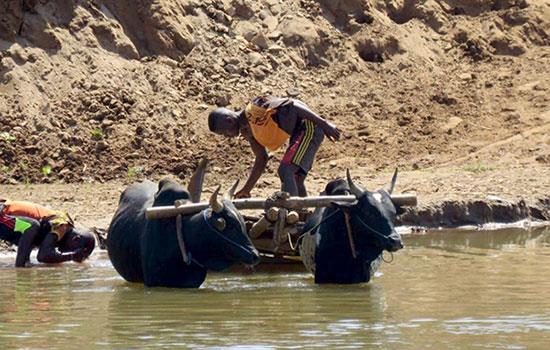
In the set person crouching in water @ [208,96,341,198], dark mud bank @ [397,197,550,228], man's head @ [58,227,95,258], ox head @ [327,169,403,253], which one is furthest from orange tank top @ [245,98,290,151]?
dark mud bank @ [397,197,550,228]

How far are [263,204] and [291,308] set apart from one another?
1.63 m

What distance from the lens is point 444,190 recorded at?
740 inches

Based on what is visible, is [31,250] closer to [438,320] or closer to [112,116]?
[438,320]

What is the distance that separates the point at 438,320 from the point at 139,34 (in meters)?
13.0

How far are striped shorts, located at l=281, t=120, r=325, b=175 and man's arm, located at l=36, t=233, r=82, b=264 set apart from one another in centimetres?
227

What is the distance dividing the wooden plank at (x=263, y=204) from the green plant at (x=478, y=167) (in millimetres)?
7870

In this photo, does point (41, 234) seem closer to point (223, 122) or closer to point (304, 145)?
point (223, 122)

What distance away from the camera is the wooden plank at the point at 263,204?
12.1m

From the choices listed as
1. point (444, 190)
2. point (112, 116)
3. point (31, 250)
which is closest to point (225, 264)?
point (31, 250)

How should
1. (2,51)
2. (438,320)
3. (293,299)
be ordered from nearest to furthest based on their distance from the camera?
(438,320), (293,299), (2,51)

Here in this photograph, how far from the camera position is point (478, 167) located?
20.6 metres

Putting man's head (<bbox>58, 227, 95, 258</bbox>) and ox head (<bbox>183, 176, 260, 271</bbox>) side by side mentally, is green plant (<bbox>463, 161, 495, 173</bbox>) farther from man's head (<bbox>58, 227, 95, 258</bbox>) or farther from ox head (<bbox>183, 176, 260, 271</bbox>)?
ox head (<bbox>183, 176, 260, 271</bbox>)

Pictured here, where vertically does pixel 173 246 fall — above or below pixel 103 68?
below

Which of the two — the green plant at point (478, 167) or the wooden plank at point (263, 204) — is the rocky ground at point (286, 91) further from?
the wooden plank at point (263, 204)
